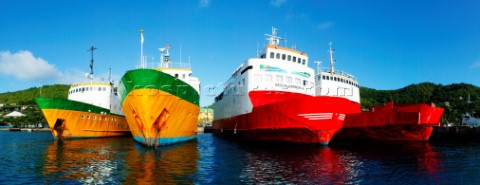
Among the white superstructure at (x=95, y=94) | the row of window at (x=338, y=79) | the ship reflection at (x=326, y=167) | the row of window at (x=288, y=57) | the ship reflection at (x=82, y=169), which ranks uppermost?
the row of window at (x=288, y=57)

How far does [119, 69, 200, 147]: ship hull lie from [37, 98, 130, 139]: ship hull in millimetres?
12814

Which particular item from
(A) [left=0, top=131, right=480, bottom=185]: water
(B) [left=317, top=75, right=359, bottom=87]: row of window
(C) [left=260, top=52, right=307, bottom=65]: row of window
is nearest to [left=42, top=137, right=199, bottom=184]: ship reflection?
(A) [left=0, top=131, right=480, bottom=185]: water

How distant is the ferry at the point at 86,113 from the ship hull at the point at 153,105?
12944 millimetres

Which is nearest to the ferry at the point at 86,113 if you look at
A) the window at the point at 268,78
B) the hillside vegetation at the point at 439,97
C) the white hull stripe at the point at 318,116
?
the window at the point at 268,78

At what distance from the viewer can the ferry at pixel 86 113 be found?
1283 inches

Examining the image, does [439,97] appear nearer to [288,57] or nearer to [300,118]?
[288,57]

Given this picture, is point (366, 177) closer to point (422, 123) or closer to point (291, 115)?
point (291, 115)

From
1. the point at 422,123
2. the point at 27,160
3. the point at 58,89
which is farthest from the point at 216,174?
the point at 58,89

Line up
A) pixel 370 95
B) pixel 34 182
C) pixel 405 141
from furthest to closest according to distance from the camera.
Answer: pixel 370 95, pixel 405 141, pixel 34 182

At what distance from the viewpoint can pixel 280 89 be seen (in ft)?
96.0

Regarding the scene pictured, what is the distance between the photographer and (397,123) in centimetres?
2953

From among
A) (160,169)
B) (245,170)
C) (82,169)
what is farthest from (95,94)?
(245,170)

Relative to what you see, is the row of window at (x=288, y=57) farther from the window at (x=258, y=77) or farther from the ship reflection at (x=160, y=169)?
the ship reflection at (x=160, y=169)

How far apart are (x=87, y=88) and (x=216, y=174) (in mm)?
33217
